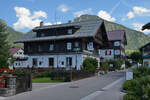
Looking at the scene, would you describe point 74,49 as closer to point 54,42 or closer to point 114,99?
point 54,42

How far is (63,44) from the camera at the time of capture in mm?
36875

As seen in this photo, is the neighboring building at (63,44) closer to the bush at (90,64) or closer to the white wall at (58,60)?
the white wall at (58,60)

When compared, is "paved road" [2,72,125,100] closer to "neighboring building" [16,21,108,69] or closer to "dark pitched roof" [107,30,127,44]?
"neighboring building" [16,21,108,69]

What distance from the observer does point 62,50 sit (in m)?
36.8

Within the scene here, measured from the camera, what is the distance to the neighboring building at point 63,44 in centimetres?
3503

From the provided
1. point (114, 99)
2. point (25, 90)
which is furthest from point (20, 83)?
point (114, 99)

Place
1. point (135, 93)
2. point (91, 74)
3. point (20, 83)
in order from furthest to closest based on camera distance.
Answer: point (91, 74) → point (20, 83) → point (135, 93)

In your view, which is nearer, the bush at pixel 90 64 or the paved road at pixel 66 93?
the paved road at pixel 66 93

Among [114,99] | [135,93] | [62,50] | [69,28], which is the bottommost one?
[114,99]

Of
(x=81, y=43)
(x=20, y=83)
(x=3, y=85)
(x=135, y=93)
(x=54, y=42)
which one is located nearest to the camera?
(x=135, y=93)

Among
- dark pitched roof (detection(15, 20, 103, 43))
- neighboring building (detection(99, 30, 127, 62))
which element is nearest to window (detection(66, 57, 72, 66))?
dark pitched roof (detection(15, 20, 103, 43))

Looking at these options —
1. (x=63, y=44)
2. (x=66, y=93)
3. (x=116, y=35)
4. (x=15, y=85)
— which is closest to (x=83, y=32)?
(x=63, y=44)

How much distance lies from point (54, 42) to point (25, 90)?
24.4m

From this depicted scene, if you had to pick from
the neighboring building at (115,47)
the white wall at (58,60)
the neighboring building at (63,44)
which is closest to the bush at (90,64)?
the neighboring building at (63,44)
